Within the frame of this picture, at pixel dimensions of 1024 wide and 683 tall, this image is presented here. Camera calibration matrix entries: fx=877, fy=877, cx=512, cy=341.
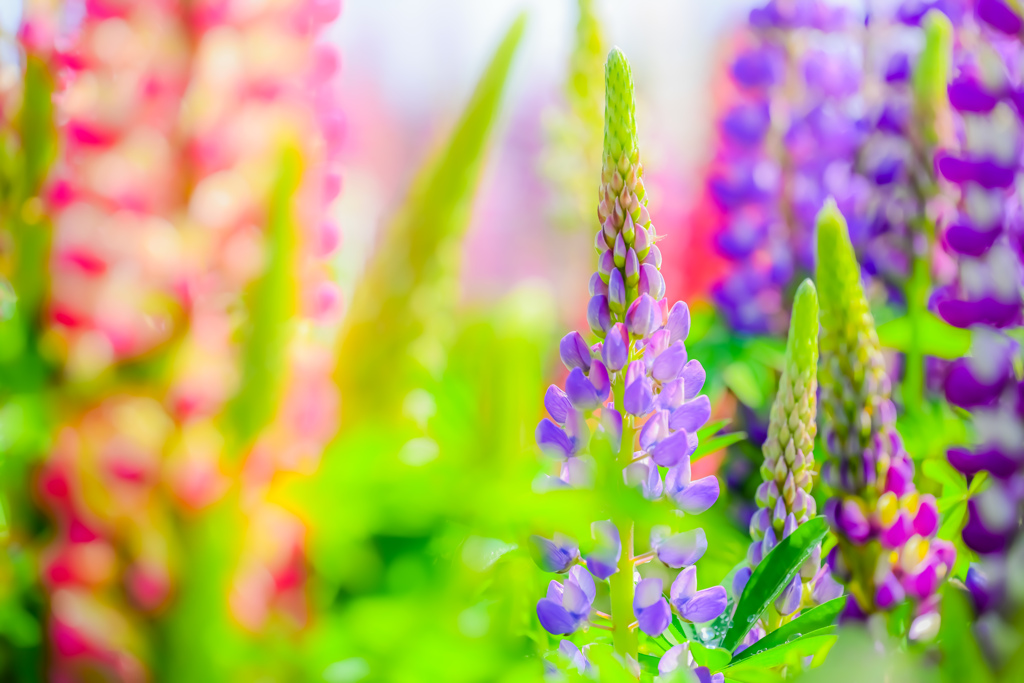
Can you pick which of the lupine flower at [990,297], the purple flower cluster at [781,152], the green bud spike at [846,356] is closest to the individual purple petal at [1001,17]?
the lupine flower at [990,297]

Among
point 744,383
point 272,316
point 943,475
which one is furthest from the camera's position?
point 744,383

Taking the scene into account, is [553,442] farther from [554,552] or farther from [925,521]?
[925,521]

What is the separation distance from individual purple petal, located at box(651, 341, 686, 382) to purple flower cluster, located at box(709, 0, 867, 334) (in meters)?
0.53

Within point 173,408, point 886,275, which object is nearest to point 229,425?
point 173,408

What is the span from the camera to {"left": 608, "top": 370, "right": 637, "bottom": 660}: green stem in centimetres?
38

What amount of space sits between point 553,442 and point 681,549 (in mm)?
76

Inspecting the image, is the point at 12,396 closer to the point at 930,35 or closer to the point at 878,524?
the point at 878,524

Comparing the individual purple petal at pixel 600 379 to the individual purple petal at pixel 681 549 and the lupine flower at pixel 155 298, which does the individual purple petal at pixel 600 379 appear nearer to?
the individual purple petal at pixel 681 549

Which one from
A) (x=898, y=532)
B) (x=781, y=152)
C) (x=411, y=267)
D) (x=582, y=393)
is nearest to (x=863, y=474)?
(x=898, y=532)

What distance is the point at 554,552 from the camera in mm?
394

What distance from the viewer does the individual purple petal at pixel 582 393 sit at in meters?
0.40

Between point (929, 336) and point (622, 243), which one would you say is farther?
point (929, 336)

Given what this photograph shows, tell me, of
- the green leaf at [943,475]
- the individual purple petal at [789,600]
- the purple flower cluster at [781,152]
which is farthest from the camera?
the purple flower cluster at [781,152]

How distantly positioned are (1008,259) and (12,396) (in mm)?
393
